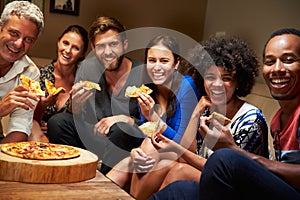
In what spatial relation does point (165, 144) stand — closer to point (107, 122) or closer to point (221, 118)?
point (221, 118)

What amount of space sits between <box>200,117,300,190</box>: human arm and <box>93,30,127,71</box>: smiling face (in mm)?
1273

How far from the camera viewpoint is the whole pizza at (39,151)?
1617 mm

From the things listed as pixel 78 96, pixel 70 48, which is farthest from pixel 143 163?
pixel 70 48

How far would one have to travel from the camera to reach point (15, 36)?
2258 mm

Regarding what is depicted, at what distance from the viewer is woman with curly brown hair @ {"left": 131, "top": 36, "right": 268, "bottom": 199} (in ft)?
6.27

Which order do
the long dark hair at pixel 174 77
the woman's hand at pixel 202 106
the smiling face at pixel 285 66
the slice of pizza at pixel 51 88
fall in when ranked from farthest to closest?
the slice of pizza at pixel 51 88, the long dark hair at pixel 174 77, the woman's hand at pixel 202 106, the smiling face at pixel 285 66

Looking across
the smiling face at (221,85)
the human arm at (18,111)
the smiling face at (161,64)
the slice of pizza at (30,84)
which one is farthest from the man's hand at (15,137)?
the smiling face at (221,85)

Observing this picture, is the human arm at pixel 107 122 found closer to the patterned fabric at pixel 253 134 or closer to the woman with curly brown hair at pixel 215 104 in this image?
the woman with curly brown hair at pixel 215 104

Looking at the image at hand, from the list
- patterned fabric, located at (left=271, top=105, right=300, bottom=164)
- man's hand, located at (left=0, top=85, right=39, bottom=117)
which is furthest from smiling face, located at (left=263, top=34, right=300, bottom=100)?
man's hand, located at (left=0, top=85, right=39, bottom=117)

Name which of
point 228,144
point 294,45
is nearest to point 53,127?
point 228,144

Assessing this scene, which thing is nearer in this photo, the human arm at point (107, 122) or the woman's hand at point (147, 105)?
the woman's hand at point (147, 105)

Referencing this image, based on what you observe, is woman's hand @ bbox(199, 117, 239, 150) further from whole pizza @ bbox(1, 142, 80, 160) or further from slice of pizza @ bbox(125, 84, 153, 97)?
slice of pizza @ bbox(125, 84, 153, 97)

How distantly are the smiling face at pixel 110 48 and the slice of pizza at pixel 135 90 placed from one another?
260 millimetres

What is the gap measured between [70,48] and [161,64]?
2.51 feet
